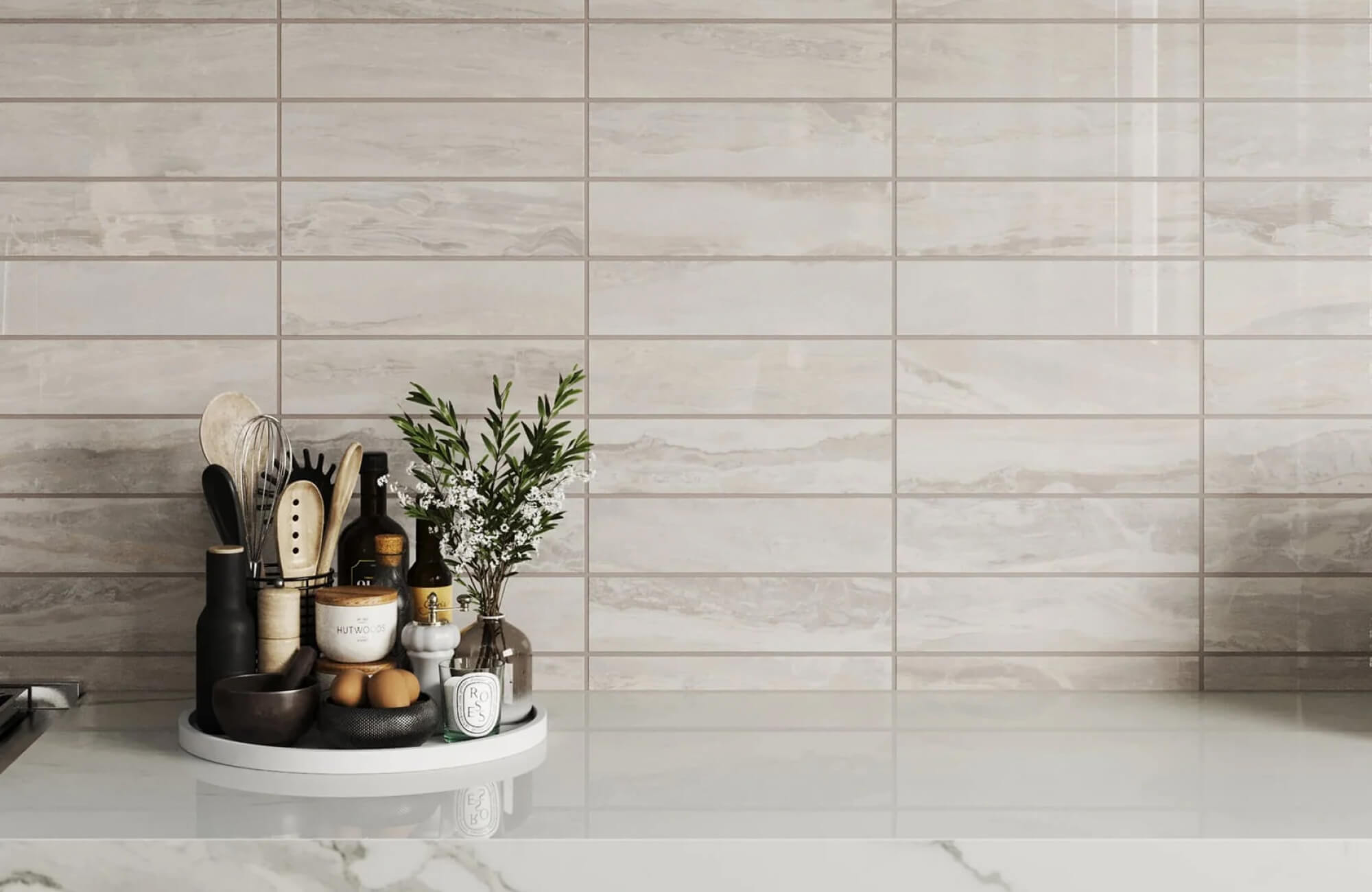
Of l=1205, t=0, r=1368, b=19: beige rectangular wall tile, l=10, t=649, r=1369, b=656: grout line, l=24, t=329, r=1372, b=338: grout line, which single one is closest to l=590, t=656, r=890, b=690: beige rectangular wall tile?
l=10, t=649, r=1369, b=656: grout line

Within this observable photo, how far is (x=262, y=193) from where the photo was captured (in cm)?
Answer: 143

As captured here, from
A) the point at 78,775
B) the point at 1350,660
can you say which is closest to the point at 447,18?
the point at 78,775

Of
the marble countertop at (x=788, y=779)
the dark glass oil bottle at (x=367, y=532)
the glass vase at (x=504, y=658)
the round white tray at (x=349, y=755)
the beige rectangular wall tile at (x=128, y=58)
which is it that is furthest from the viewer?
the beige rectangular wall tile at (x=128, y=58)

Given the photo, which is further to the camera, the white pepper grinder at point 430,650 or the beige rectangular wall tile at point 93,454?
the beige rectangular wall tile at point 93,454

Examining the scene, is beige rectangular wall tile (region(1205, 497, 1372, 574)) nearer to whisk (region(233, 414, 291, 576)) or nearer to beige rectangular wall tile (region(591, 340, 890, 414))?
beige rectangular wall tile (region(591, 340, 890, 414))

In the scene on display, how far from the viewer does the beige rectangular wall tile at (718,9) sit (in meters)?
1.43

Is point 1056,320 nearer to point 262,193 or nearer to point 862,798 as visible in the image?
point 862,798

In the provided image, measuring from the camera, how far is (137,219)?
143cm

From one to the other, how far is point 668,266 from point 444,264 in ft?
0.93

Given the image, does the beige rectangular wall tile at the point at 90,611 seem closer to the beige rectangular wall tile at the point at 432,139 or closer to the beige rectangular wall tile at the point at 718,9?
the beige rectangular wall tile at the point at 432,139

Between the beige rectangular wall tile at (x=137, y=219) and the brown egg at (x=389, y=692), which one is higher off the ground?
the beige rectangular wall tile at (x=137, y=219)

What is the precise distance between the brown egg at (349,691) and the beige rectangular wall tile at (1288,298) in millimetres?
1105

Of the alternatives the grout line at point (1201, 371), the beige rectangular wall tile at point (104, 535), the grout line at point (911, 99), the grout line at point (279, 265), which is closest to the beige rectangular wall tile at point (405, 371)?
the grout line at point (279, 265)

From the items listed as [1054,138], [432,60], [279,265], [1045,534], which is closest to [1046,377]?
[1045,534]
